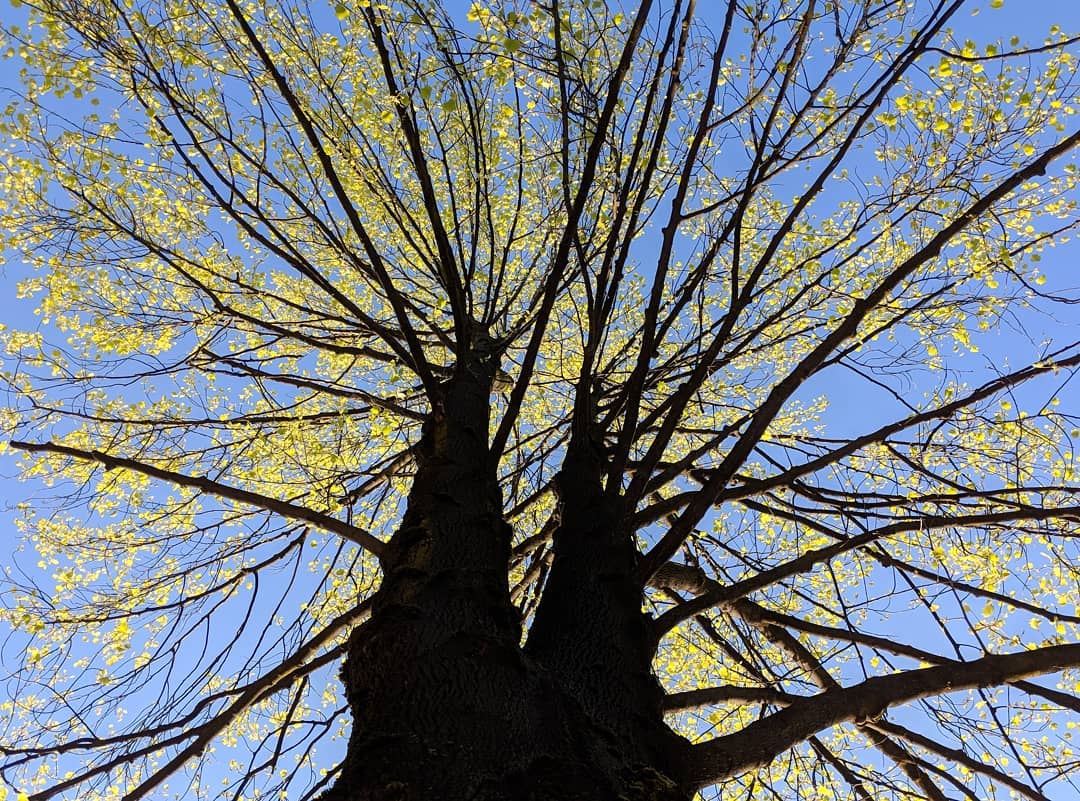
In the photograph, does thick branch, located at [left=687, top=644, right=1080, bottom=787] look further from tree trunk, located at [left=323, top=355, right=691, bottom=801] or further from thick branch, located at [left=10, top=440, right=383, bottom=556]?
thick branch, located at [left=10, top=440, right=383, bottom=556]

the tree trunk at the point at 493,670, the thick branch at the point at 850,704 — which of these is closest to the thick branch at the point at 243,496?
the tree trunk at the point at 493,670

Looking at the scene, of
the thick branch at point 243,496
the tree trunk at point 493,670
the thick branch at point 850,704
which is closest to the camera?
the tree trunk at point 493,670

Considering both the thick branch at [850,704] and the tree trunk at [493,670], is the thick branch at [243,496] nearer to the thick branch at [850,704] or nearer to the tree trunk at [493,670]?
the tree trunk at [493,670]

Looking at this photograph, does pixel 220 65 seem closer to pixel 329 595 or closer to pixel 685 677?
pixel 329 595

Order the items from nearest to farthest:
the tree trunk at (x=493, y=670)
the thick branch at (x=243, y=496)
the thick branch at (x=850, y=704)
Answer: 1. the tree trunk at (x=493, y=670)
2. the thick branch at (x=850, y=704)
3. the thick branch at (x=243, y=496)

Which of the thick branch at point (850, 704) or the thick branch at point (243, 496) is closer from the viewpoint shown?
the thick branch at point (850, 704)

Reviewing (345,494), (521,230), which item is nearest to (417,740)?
(345,494)

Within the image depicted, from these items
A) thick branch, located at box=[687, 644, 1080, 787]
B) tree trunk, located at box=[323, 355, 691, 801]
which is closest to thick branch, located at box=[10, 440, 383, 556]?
tree trunk, located at box=[323, 355, 691, 801]

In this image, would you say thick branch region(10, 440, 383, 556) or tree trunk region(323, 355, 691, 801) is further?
thick branch region(10, 440, 383, 556)

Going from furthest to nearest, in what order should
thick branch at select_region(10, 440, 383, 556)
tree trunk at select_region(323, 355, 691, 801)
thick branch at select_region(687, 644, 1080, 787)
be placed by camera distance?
thick branch at select_region(10, 440, 383, 556) → thick branch at select_region(687, 644, 1080, 787) → tree trunk at select_region(323, 355, 691, 801)

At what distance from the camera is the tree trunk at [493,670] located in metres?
1.53

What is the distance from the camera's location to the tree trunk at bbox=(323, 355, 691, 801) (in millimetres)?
1534

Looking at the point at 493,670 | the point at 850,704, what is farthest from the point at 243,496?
the point at 850,704

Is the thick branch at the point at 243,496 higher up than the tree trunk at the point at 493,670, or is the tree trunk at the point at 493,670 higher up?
the thick branch at the point at 243,496
